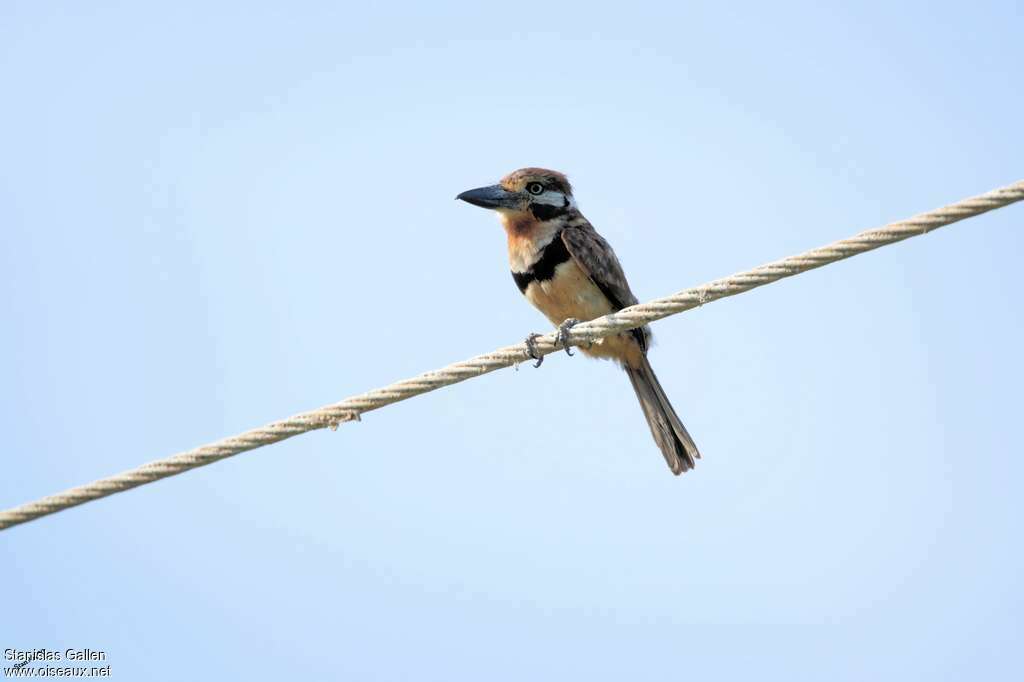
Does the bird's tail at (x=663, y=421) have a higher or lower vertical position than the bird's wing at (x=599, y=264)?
lower

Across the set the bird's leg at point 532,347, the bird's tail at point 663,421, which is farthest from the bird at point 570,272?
the bird's leg at point 532,347

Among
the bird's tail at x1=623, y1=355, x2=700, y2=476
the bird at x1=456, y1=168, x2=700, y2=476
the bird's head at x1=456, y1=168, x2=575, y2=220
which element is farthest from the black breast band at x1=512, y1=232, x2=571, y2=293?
the bird's tail at x1=623, y1=355, x2=700, y2=476

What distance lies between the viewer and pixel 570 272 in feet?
25.5

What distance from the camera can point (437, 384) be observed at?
5246mm

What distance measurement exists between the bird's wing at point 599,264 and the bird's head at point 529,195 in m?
0.34

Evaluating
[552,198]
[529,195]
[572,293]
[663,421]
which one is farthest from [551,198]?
[663,421]

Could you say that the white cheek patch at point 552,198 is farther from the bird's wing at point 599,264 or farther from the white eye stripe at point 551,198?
the bird's wing at point 599,264

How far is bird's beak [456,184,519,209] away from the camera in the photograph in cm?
820

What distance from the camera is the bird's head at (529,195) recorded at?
820 centimetres

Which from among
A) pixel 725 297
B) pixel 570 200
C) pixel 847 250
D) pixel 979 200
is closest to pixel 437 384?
pixel 725 297

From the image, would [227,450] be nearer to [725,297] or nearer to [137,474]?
[137,474]

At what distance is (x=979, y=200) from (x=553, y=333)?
279 cm

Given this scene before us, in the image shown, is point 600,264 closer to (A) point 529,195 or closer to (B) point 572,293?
(B) point 572,293

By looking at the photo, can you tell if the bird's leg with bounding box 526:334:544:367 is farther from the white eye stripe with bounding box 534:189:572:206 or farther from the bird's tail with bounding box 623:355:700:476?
the white eye stripe with bounding box 534:189:572:206
